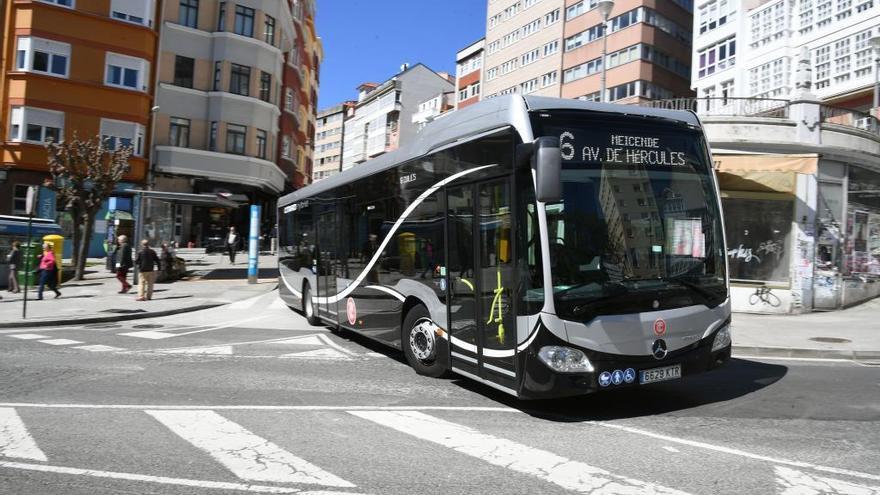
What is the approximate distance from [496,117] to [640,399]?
3464mm

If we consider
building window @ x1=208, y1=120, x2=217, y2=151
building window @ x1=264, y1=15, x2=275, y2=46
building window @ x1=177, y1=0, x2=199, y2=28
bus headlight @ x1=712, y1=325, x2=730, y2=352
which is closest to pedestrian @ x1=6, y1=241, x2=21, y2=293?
building window @ x1=208, y1=120, x2=217, y2=151

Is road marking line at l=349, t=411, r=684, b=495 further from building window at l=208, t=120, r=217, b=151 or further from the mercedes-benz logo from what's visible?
building window at l=208, t=120, r=217, b=151

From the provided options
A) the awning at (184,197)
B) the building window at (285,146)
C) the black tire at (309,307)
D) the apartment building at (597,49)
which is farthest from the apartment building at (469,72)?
the black tire at (309,307)

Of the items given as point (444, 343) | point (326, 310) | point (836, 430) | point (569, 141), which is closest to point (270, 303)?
point (326, 310)

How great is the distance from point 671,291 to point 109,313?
1327 centimetres

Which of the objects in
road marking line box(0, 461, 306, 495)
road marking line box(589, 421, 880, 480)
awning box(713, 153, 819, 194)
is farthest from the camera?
awning box(713, 153, 819, 194)

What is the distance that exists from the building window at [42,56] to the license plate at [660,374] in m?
32.2

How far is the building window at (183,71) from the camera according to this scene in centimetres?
3425

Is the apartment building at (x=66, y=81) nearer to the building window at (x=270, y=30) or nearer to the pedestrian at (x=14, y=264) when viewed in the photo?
the building window at (x=270, y=30)

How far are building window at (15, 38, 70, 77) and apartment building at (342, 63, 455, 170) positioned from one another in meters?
48.6

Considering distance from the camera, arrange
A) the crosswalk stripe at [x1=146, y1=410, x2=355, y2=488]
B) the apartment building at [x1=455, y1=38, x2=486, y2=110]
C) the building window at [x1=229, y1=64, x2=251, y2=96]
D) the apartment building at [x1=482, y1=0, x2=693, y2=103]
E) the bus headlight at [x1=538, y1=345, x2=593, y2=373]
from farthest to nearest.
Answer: the apartment building at [x1=455, y1=38, x2=486, y2=110] → the apartment building at [x1=482, y1=0, x2=693, y2=103] → the building window at [x1=229, y1=64, x2=251, y2=96] → the bus headlight at [x1=538, y1=345, x2=593, y2=373] → the crosswalk stripe at [x1=146, y1=410, x2=355, y2=488]

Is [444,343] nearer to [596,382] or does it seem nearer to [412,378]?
[412,378]

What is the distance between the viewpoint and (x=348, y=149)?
101 meters

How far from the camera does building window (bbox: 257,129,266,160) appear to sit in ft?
119
